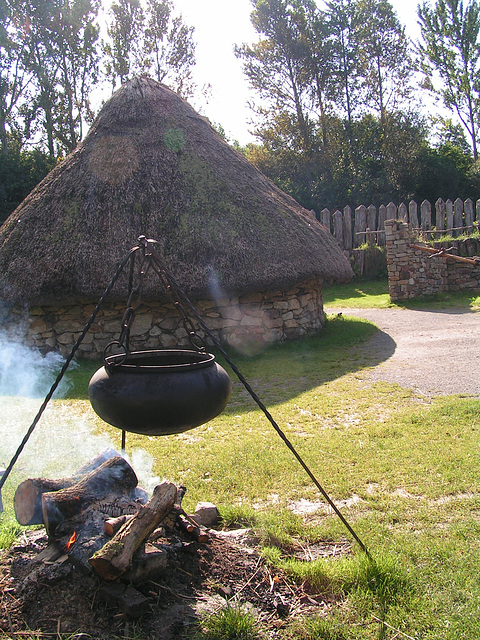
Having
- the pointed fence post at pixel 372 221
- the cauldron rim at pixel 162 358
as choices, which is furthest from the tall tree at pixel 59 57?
the cauldron rim at pixel 162 358

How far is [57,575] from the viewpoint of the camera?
7.16 feet

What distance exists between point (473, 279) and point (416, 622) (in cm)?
1285

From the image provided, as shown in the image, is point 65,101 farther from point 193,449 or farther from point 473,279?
point 193,449

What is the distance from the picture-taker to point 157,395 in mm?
2256

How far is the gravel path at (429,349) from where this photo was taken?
20.9ft

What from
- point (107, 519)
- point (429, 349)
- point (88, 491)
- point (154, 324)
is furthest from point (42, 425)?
point (429, 349)

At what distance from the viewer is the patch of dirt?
2.01 m

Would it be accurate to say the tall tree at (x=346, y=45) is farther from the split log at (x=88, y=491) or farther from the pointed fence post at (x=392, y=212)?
the split log at (x=88, y=491)

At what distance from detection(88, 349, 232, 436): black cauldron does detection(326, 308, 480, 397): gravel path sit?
14.0 feet

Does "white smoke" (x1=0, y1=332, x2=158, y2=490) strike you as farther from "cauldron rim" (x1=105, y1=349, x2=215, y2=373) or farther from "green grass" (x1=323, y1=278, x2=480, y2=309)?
"green grass" (x1=323, y1=278, x2=480, y2=309)

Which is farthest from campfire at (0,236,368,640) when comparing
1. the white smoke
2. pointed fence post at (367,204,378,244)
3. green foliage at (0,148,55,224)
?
pointed fence post at (367,204,378,244)

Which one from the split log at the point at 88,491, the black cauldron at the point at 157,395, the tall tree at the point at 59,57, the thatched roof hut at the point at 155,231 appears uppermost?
the tall tree at the point at 59,57

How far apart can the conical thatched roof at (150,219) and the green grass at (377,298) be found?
375 centimetres

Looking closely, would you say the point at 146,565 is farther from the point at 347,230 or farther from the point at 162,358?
the point at 347,230
